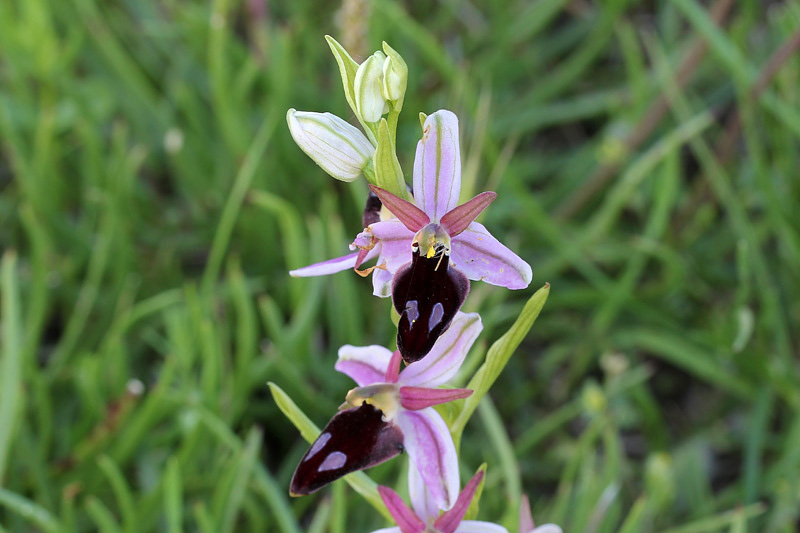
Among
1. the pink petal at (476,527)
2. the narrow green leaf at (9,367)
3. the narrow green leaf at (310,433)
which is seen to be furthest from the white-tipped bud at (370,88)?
the narrow green leaf at (9,367)

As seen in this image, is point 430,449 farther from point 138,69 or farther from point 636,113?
point 138,69

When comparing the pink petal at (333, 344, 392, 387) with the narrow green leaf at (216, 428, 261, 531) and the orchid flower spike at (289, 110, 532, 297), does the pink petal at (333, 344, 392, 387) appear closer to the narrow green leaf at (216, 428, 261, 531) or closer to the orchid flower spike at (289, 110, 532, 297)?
the orchid flower spike at (289, 110, 532, 297)

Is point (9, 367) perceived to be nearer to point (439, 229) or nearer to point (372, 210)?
point (372, 210)

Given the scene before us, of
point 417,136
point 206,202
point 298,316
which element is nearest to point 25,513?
point 298,316

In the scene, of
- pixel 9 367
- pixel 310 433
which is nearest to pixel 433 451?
pixel 310 433

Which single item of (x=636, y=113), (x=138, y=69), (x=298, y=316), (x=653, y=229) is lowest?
(x=298, y=316)

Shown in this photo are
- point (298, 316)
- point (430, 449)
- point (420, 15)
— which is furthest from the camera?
point (420, 15)
